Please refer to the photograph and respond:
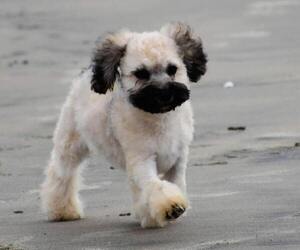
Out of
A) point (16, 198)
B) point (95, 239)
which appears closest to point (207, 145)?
point (16, 198)

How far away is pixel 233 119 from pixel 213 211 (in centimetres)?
432

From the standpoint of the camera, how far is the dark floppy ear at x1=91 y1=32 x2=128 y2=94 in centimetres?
839

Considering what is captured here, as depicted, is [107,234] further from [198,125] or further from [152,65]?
[198,125]

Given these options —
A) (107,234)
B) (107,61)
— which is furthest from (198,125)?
(107,234)

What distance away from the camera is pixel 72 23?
21469mm

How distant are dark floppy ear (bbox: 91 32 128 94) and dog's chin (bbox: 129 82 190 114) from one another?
434 millimetres

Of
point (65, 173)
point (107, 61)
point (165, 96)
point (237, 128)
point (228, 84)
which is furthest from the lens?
point (228, 84)

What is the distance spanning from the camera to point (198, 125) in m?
12.7

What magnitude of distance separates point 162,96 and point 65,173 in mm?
1831

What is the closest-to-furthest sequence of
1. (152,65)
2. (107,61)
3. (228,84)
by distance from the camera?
1. (152,65)
2. (107,61)
3. (228,84)

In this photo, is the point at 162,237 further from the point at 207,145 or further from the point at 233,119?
the point at 233,119

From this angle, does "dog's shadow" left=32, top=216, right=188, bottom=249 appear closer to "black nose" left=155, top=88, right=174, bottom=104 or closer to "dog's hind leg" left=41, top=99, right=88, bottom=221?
"dog's hind leg" left=41, top=99, right=88, bottom=221

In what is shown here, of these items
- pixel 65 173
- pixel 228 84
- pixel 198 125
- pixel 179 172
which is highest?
pixel 179 172

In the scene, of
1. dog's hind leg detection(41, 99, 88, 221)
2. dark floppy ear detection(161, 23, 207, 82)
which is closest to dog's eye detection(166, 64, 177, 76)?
dark floppy ear detection(161, 23, 207, 82)
